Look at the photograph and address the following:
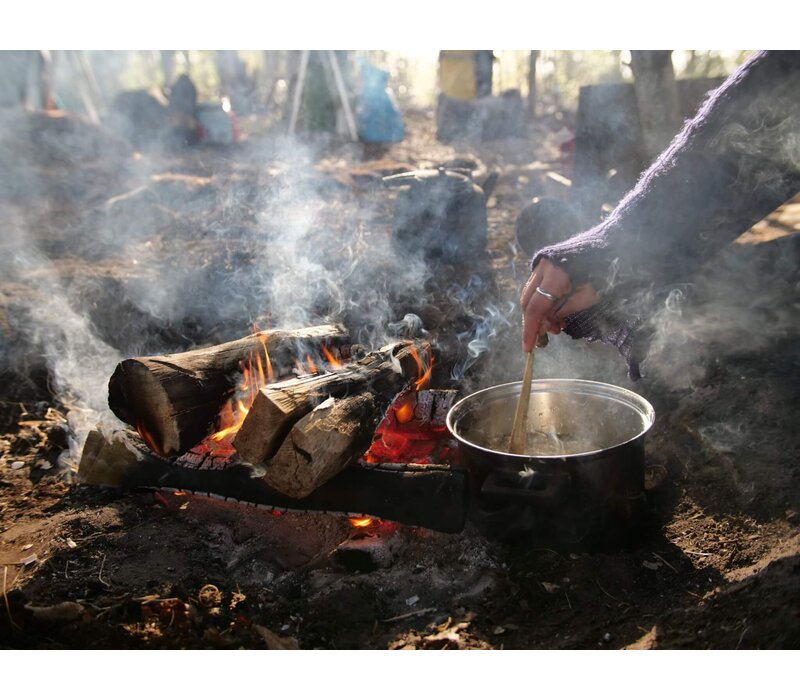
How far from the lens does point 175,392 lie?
3.01 metres

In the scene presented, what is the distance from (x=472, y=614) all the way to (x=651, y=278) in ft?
5.02

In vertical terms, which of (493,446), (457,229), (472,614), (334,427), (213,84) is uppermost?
(213,84)

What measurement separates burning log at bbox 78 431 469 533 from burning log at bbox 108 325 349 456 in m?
0.21

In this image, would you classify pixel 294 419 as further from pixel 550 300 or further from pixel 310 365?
pixel 550 300

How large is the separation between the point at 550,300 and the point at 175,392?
1769 millimetres

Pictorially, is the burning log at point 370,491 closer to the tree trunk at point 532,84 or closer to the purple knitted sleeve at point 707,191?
the purple knitted sleeve at point 707,191

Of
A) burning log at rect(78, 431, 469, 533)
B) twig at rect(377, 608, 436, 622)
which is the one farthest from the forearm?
twig at rect(377, 608, 436, 622)

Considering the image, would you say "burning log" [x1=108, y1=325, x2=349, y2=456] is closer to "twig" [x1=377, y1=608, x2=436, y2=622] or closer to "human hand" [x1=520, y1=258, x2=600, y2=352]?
"twig" [x1=377, y1=608, x2=436, y2=622]

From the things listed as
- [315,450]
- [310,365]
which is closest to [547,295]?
[315,450]

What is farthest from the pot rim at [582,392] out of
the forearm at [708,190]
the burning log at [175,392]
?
the burning log at [175,392]

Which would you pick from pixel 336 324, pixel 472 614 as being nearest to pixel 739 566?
pixel 472 614

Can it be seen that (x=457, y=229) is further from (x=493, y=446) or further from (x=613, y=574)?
(x=613, y=574)

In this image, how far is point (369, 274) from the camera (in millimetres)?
5328

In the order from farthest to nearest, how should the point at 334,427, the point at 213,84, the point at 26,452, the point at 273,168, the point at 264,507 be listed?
the point at 213,84, the point at 273,168, the point at 26,452, the point at 264,507, the point at 334,427
